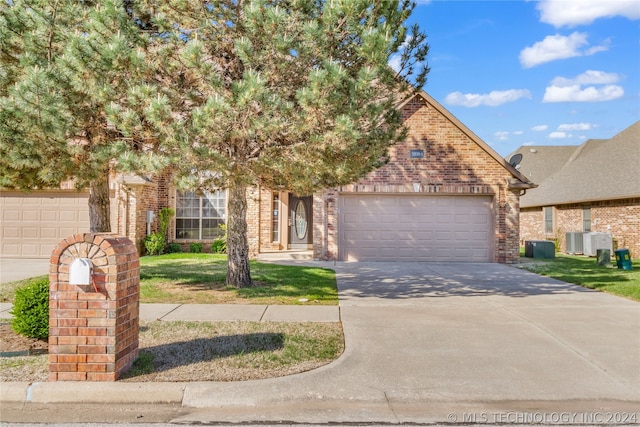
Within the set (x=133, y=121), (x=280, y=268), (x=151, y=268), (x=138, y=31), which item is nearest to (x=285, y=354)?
(x=133, y=121)

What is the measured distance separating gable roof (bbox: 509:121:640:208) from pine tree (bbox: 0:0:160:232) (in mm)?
17557

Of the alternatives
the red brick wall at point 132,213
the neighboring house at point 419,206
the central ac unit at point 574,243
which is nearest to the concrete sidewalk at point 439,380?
the neighboring house at point 419,206

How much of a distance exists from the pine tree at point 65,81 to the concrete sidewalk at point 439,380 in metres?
2.89

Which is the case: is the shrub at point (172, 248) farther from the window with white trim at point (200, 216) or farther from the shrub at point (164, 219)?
the window with white trim at point (200, 216)

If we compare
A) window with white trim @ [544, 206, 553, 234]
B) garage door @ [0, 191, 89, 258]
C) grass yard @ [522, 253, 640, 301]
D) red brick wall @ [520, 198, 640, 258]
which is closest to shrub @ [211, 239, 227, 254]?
garage door @ [0, 191, 89, 258]

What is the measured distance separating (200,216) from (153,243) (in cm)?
206

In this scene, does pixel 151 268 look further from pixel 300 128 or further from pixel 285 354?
pixel 285 354

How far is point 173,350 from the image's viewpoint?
5129 mm

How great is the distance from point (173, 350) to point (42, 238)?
12.8 meters

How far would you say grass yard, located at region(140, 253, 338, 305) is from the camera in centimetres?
817

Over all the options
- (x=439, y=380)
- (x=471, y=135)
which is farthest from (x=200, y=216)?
(x=439, y=380)

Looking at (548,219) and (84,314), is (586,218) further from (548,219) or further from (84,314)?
(84,314)

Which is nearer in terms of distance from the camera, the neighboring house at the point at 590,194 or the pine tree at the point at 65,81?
the pine tree at the point at 65,81

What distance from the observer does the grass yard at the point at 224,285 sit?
26.8 ft
